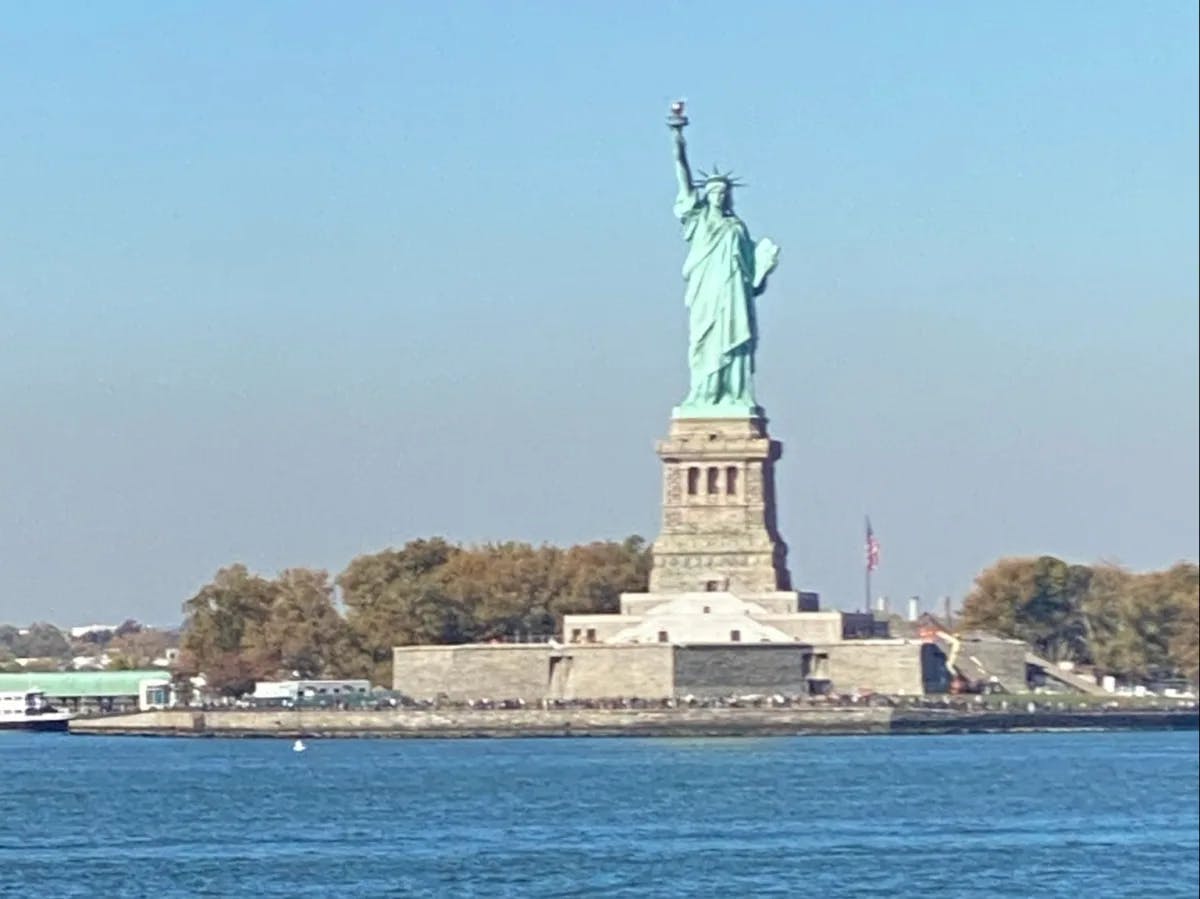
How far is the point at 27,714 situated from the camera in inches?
3602

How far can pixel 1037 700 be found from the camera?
279 feet

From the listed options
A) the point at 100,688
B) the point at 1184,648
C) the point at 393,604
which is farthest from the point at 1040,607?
the point at 100,688

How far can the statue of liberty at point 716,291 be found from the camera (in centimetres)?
8694

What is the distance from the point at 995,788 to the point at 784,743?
19.2 meters

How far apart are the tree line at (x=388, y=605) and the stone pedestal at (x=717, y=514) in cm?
750

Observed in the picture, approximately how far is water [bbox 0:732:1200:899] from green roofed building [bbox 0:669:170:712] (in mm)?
21297

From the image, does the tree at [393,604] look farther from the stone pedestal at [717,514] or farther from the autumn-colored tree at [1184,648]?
the autumn-colored tree at [1184,648]

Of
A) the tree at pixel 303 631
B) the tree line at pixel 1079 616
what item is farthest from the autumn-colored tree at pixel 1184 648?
the tree at pixel 303 631

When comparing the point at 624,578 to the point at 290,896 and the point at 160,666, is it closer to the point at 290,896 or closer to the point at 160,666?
the point at 160,666

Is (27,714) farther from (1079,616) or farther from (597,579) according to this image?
(1079,616)

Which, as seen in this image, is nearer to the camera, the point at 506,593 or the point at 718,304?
the point at 718,304

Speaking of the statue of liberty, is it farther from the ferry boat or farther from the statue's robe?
the ferry boat

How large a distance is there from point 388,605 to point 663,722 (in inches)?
588

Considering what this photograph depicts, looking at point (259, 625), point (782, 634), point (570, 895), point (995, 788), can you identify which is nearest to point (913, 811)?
point (995, 788)
